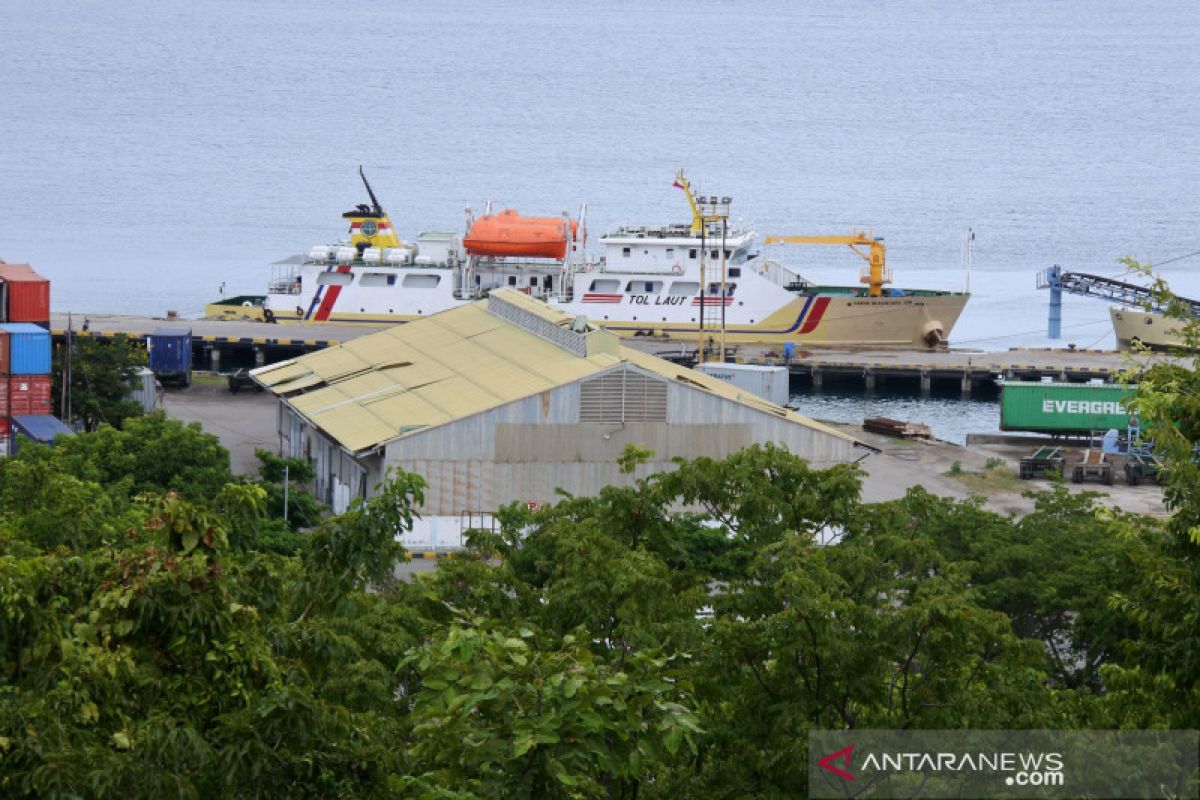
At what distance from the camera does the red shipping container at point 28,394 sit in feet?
152

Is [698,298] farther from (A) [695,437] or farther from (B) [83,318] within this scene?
(A) [695,437]

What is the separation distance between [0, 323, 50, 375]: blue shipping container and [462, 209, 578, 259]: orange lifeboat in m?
31.2

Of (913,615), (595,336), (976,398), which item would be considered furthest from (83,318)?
(913,615)

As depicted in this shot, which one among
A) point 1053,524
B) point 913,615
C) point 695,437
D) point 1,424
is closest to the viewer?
point 913,615

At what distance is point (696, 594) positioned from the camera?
22250 millimetres

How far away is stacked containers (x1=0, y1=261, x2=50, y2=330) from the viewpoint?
168 feet

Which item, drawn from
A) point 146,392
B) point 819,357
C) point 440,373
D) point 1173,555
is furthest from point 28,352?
point 1173,555

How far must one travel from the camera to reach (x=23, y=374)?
46.3 metres

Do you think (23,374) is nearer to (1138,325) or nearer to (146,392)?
(146,392)

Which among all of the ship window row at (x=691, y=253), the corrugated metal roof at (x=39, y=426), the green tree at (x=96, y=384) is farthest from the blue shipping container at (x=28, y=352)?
the ship window row at (x=691, y=253)

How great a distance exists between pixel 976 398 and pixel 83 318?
33.2 m

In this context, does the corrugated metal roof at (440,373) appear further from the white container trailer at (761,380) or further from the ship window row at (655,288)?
the ship window row at (655,288)

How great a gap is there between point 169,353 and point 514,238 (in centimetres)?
1654

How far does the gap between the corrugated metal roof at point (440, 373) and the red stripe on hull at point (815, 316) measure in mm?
27231
